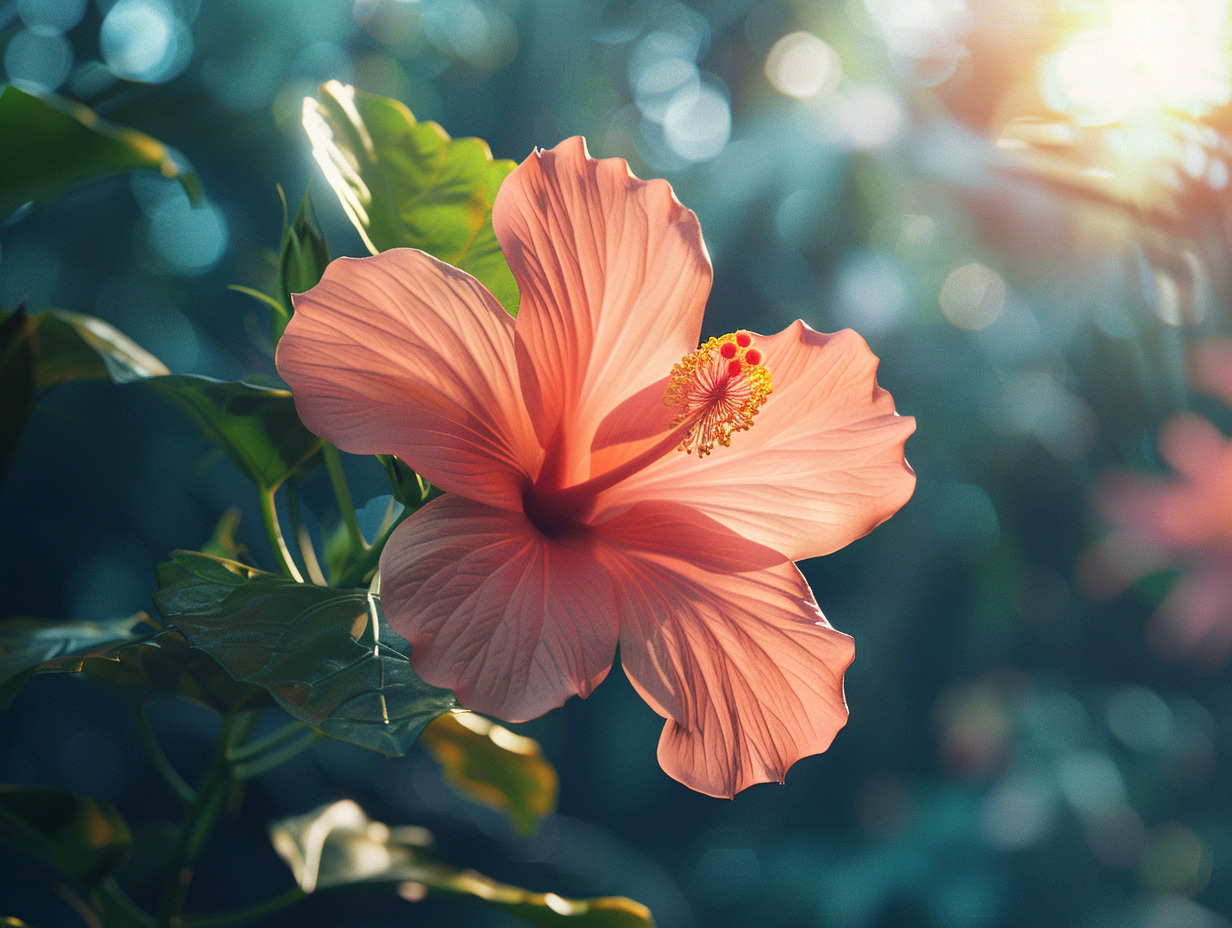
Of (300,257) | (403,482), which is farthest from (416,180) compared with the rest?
(403,482)

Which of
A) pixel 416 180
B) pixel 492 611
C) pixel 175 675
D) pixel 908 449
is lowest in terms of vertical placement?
pixel 908 449

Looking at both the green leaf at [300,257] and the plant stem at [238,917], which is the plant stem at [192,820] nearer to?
the plant stem at [238,917]

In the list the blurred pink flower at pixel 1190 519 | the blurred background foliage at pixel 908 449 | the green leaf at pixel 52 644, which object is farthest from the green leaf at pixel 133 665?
the blurred pink flower at pixel 1190 519

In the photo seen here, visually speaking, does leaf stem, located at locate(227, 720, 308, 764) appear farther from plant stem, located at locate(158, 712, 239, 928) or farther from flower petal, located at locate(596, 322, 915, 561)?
flower petal, located at locate(596, 322, 915, 561)

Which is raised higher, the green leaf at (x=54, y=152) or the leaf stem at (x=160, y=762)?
the green leaf at (x=54, y=152)

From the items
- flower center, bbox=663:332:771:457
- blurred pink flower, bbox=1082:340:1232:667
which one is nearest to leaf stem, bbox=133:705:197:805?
flower center, bbox=663:332:771:457

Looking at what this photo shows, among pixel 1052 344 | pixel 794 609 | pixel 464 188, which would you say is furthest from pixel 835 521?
pixel 1052 344

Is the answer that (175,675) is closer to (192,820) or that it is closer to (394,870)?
(192,820)

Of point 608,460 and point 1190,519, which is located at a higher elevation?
point 608,460
